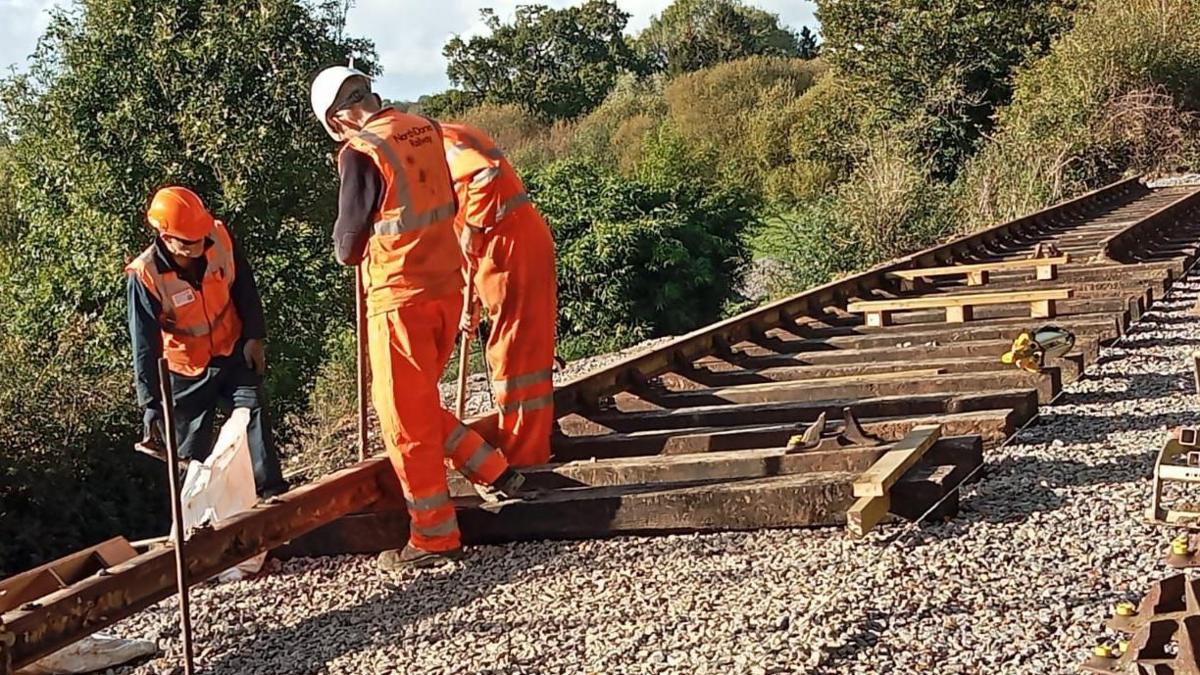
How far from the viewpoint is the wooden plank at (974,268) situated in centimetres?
1059

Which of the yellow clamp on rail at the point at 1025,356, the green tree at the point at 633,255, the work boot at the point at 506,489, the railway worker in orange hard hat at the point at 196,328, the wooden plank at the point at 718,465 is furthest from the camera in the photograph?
the green tree at the point at 633,255

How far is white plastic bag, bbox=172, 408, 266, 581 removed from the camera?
4.94 m

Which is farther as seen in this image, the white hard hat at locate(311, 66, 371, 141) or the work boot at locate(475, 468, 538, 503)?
the work boot at locate(475, 468, 538, 503)

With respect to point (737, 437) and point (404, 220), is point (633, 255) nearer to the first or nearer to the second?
point (737, 437)

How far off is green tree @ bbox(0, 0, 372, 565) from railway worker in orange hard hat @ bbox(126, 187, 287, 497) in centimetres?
1045

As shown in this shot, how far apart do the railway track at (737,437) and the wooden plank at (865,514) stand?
0.11 metres

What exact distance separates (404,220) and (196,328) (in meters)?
1.35

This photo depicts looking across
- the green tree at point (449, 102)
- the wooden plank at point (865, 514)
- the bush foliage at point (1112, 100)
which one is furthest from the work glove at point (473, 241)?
the green tree at point (449, 102)

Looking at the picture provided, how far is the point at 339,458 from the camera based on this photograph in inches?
425

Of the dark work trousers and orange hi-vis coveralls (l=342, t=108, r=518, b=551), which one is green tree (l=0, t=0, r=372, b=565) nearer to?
the dark work trousers

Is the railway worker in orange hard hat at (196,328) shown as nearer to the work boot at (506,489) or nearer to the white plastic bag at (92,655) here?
the work boot at (506,489)

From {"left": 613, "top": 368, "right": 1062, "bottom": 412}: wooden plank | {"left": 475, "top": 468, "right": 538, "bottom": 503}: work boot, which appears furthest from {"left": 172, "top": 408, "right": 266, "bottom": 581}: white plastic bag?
{"left": 613, "top": 368, "right": 1062, "bottom": 412}: wooden plank

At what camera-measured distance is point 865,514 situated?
3.93m

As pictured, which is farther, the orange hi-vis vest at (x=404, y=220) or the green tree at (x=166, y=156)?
the green tree at (x=166, y=156)
